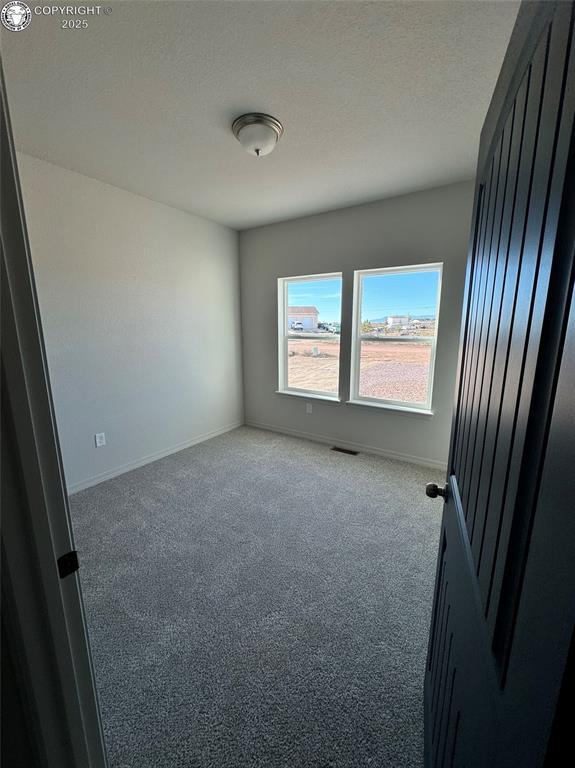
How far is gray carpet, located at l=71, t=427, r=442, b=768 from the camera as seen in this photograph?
111cm

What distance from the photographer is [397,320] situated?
3.23m

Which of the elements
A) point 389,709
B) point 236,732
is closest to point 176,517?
Answer: point 236,732

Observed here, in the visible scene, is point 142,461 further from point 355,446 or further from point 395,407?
point 395,407

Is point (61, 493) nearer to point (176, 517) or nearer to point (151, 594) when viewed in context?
point (151, 594)

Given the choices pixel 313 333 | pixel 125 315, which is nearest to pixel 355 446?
pixel 313 333

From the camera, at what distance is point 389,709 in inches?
46.9

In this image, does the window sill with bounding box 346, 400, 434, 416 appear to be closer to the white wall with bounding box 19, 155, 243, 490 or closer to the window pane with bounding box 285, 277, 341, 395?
the window pane with bounding box 285, 277, 341, 395

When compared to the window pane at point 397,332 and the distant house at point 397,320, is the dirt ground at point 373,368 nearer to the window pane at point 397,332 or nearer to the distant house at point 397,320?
the window pane at point 397,332

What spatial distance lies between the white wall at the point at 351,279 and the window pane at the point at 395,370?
171mm

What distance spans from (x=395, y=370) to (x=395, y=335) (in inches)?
14.8

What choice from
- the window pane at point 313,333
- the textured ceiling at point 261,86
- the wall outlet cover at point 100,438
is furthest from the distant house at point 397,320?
the wall outlet cover at point 100,438

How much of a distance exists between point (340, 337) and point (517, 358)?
3.11 meters

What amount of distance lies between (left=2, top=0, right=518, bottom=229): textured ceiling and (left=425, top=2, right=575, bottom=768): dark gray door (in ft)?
3.23
